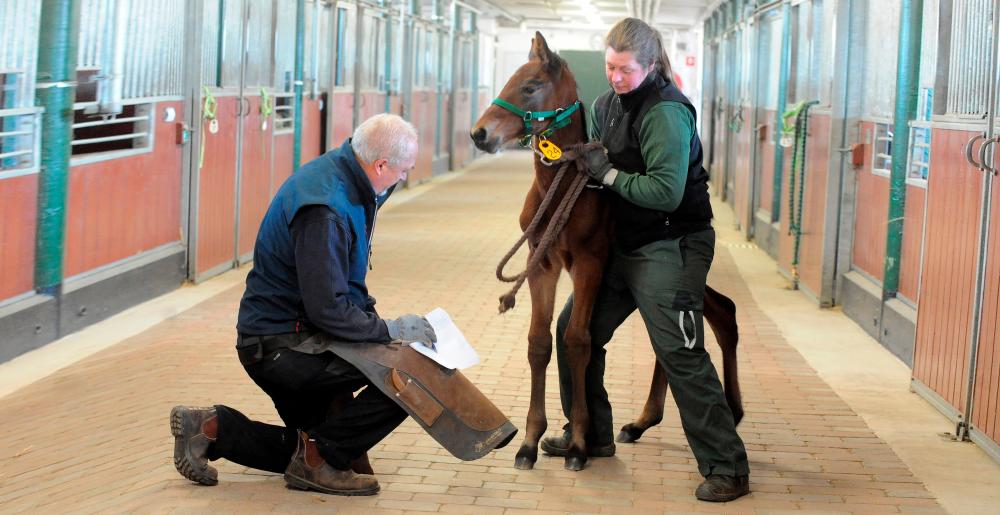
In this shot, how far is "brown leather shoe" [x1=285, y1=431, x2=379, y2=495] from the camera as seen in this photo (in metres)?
4.03

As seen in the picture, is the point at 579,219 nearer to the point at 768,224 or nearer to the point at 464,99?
the point at 768,224

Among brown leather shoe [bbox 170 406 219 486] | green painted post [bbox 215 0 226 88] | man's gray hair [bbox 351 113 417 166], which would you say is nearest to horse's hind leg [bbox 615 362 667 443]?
man's gray hair [bbox 351 113 417 166]

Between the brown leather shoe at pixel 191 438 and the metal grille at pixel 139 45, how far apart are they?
4.03m

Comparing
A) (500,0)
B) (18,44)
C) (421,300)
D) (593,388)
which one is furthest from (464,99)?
(593,388)

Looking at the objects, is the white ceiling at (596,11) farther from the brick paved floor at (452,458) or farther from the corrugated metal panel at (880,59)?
the brick paved floor at (452,458)

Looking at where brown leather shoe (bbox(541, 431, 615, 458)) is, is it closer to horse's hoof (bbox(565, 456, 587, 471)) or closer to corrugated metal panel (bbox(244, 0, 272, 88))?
horse's hoof (bbox(565, 456, 587, 471))

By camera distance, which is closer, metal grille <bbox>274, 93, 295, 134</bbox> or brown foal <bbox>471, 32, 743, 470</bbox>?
brown foal <bbox>471, 32, 743, 470</bbox>

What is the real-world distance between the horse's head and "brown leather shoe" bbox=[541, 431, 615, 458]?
3.79 feet

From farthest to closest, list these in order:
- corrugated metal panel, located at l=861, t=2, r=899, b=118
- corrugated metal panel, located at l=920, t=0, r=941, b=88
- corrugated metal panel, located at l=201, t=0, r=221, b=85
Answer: corrugated metal panel, located at l=201, t=0, r=221, b=85, corrugated metal panel, located at l=861, t=2, r=899, b=118, corrugated metal panel, located at l=920, t=0, r=941, b=88

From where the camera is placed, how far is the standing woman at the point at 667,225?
13.4 ft

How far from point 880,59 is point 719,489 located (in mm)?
4900

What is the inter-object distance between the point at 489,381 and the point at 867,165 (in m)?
3.60

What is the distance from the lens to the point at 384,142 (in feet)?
12.7

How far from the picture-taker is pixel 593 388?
183 inches
